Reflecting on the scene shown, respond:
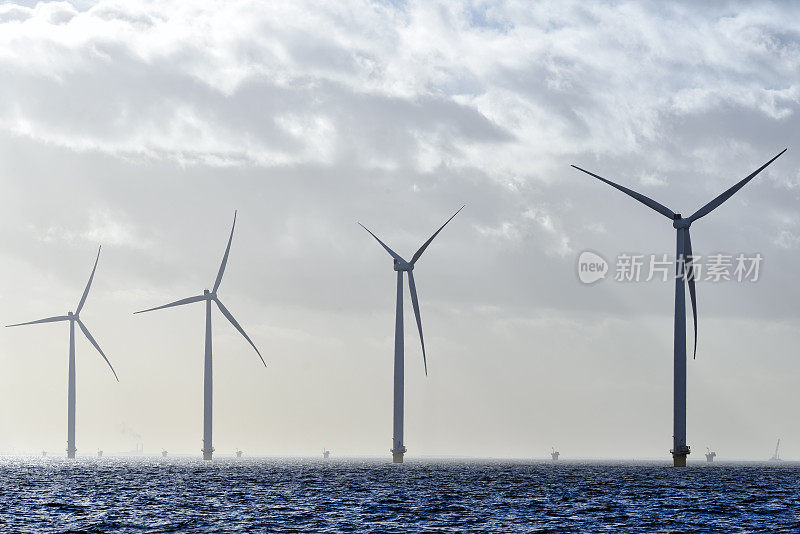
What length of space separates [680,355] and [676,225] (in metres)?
17.9

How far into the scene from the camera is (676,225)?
156375mm

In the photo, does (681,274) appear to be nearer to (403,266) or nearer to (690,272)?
(690,272)

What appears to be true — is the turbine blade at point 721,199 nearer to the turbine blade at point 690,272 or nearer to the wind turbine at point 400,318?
the turbine blade at point 690,272

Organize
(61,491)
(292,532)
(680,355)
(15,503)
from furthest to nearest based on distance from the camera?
(680,355) → (61,491) → (15,503) → (292,532)

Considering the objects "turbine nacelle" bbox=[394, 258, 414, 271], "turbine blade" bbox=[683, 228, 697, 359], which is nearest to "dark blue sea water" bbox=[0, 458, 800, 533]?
"turbine blade" bbox=[683, 228, 697, 359]

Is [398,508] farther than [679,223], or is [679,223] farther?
[679,223]

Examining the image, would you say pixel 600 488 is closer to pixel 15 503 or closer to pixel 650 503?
pixel 650 503

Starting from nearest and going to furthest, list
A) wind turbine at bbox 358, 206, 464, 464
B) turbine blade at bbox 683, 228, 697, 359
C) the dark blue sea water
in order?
the dark blue sea water
turbine blade at bbox 683, 228, 697, 359
wind turbine at bbox 358, 206, 464, 464

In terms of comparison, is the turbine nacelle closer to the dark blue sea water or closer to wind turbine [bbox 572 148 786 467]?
wind turbine [bbox 572 148 786 467]

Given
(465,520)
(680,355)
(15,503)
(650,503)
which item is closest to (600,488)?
(650,503)

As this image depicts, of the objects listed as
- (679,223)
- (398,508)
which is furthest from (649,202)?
(398,508)

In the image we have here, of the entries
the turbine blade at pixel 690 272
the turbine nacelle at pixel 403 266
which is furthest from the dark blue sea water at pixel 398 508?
the turbine nacelle at pixel 403 266

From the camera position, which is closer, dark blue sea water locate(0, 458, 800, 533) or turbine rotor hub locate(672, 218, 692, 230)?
dark blue sea water locate(0, 458, 800, 533)

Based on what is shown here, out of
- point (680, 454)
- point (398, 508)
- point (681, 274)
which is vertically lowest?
point (680, 454)
